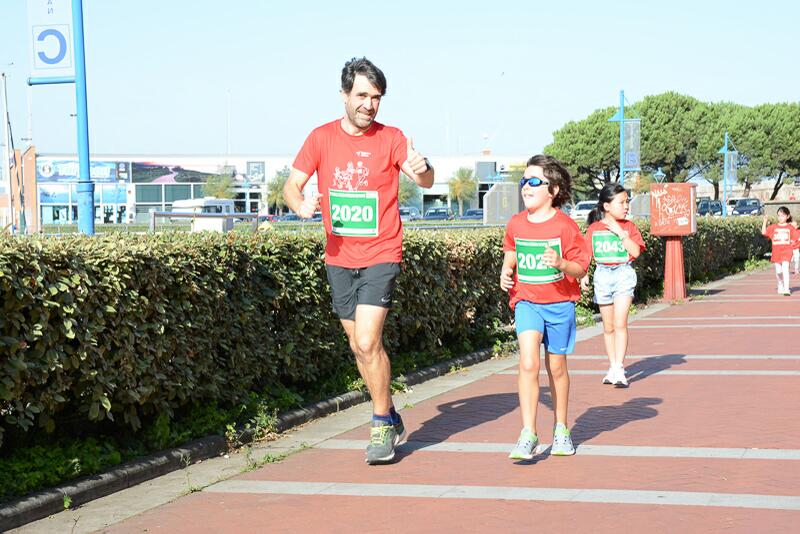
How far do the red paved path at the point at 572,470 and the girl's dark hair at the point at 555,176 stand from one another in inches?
61.0

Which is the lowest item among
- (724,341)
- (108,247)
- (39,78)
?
(724,341)

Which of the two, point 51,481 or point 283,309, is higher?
point 283,309

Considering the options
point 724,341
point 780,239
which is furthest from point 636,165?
point 724,341

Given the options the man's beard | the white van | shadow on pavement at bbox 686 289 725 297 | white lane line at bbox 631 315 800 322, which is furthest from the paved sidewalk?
the white van

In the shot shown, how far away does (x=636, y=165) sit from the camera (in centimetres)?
3250

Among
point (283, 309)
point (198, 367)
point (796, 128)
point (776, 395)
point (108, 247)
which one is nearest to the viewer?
point (108, 247)

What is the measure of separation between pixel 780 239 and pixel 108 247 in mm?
17147

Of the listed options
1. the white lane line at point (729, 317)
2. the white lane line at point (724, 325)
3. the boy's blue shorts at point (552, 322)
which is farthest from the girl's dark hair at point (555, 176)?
the white lane line at point (729, 317)

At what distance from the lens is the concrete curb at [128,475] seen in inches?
210

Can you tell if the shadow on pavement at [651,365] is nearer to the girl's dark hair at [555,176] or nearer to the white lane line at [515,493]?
the girl's dark hair at [555,176]

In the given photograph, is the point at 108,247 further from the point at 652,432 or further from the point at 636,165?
the point at 636,165

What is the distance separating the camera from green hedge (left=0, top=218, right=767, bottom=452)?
553 centimetres

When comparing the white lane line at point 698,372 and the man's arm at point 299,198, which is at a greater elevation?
the man's arm at point 299,198

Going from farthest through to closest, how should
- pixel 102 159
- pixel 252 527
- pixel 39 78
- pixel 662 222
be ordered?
pixel 102 159 < pixel 662 222 < pixel 39 78 < pixel 252 527
